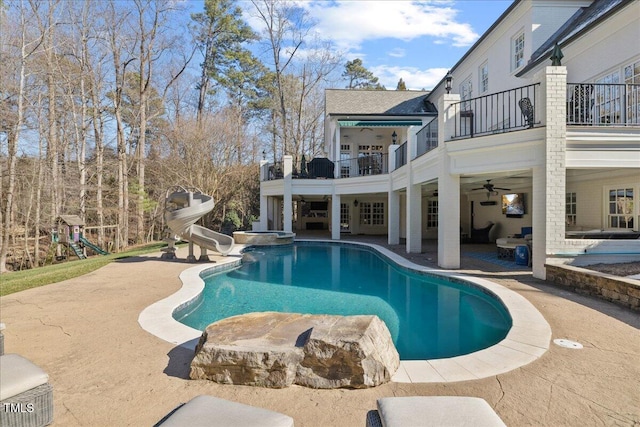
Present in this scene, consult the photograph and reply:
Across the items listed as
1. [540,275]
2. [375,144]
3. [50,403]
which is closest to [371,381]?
[50,403]

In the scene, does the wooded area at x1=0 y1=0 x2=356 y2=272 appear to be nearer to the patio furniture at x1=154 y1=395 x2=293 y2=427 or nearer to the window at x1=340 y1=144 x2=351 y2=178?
the window at x1=340 y1=144 x2=351 y2=178

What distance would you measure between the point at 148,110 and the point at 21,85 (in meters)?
13.5

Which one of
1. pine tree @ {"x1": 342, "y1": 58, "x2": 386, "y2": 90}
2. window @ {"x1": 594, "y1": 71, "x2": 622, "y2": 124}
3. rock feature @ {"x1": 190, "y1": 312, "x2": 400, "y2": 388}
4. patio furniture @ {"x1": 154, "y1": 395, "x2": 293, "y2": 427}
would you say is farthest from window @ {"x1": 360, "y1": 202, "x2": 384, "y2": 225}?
patio furniture @ {"x1": 154, "y1": 395, "x2": 293, "y2": 427}

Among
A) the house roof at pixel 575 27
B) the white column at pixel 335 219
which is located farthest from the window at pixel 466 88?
the white column at pixel 335 219

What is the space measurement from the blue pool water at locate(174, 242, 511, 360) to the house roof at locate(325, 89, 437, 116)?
11589 mm

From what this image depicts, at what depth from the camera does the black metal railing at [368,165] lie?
19.2 m

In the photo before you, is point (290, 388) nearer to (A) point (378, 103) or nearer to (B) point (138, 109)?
(A) point (378, 103)

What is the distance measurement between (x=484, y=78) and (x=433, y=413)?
1803 cm

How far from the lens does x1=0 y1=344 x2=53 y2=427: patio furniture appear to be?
8.92 ft

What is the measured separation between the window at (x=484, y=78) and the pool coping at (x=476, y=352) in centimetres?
1188

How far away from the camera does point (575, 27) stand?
11.7m

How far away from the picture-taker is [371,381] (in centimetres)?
359

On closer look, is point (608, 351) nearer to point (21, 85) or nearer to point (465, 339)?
point (465, 339)

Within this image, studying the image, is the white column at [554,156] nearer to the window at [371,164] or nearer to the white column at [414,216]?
the white column at [414,216]
